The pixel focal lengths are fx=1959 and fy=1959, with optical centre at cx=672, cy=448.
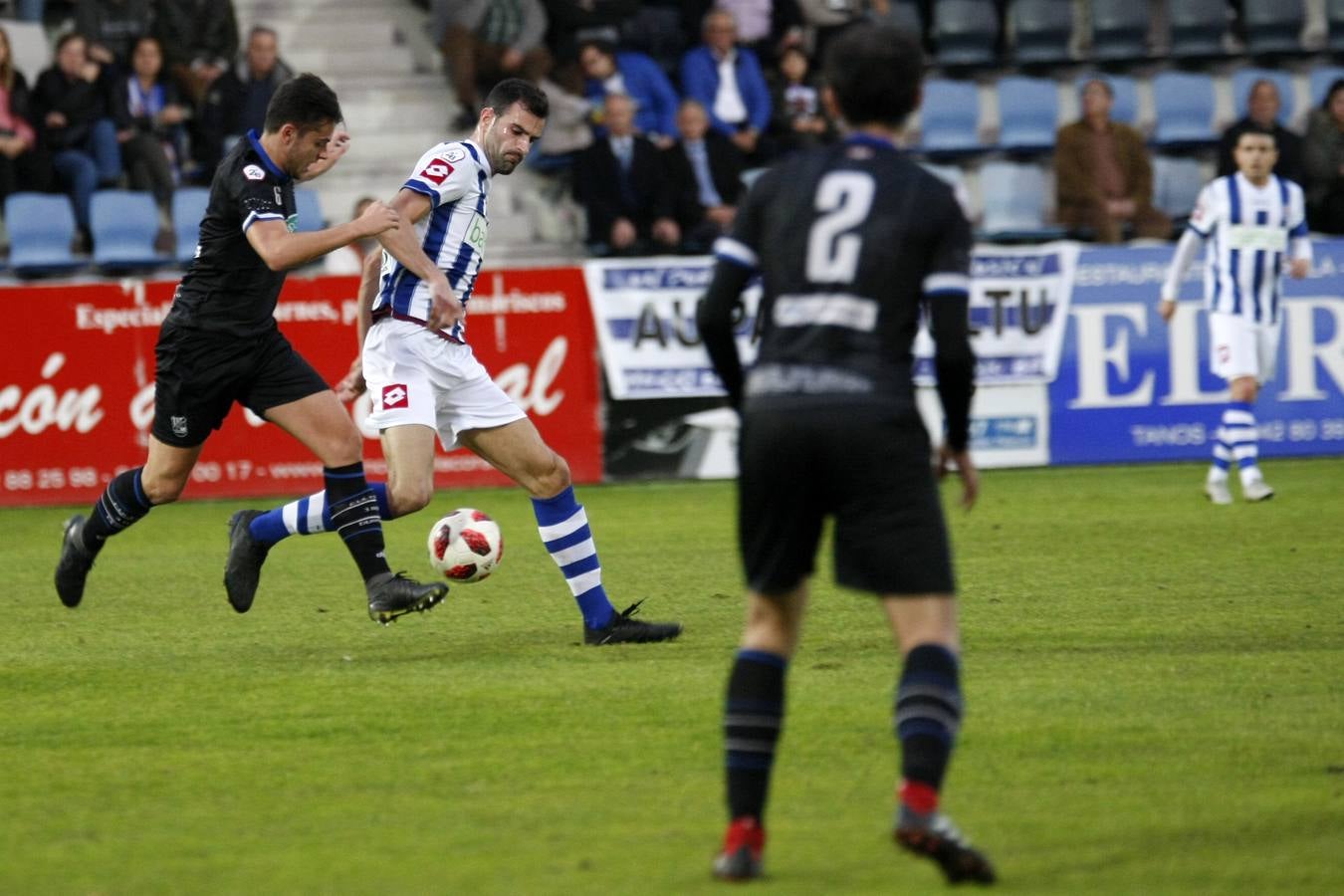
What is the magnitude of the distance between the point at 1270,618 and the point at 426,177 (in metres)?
3.89

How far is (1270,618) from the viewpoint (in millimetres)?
8109

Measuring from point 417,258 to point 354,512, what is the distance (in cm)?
119

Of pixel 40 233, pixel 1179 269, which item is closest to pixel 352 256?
pixel 40 233

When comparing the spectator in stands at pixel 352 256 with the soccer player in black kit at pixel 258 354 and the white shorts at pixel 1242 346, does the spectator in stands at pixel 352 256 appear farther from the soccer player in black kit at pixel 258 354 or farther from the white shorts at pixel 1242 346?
the soccer player in black kit at pixel 258 354

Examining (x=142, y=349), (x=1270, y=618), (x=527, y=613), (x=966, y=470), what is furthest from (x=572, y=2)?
(x=966, y=470)

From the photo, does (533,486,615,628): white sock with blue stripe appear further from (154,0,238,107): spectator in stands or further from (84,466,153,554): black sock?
(154,0,238,107): spectator in stands

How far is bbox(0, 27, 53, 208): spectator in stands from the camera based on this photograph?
1602cm

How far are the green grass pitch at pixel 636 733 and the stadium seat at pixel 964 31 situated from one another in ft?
33.6

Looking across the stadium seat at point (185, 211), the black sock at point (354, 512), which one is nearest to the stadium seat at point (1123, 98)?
the stadium seat at point (185, 211)

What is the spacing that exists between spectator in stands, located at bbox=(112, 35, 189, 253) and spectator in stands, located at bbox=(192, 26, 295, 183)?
0.26 metres

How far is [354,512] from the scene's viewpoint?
7930 millimetres

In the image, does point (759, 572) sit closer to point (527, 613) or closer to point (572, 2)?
point (527, 613)

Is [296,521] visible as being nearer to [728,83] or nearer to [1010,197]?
[728,83]

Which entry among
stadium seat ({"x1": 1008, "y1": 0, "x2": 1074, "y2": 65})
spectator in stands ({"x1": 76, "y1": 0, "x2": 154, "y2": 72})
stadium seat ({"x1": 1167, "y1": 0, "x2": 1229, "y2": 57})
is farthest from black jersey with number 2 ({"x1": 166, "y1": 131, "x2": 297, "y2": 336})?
stadium seat ({"x1": 1167, "y1": 0, "x2": 1229, "y2": 57})
